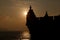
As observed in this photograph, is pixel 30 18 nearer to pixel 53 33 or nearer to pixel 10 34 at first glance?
pixel 53 33

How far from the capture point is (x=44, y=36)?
15.5 ft

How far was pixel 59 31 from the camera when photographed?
4691 mm

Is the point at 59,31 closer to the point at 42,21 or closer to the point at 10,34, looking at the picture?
the point at 42,21

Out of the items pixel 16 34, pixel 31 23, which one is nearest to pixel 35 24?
pixel 31 23

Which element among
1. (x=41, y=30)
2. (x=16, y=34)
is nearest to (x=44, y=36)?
(x=41, y=30)

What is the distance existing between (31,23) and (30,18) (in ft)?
0.49

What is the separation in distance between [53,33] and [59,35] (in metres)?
0.15

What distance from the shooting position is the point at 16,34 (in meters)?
7.40

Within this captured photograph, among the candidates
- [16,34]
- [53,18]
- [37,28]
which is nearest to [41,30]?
[37,28]

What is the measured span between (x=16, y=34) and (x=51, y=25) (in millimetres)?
2898

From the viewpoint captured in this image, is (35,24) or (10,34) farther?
(10,34)

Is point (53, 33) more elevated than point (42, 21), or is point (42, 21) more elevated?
point (42, 21)

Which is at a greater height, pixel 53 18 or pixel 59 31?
pixel 53 18

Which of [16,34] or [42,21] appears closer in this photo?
[42,21]
